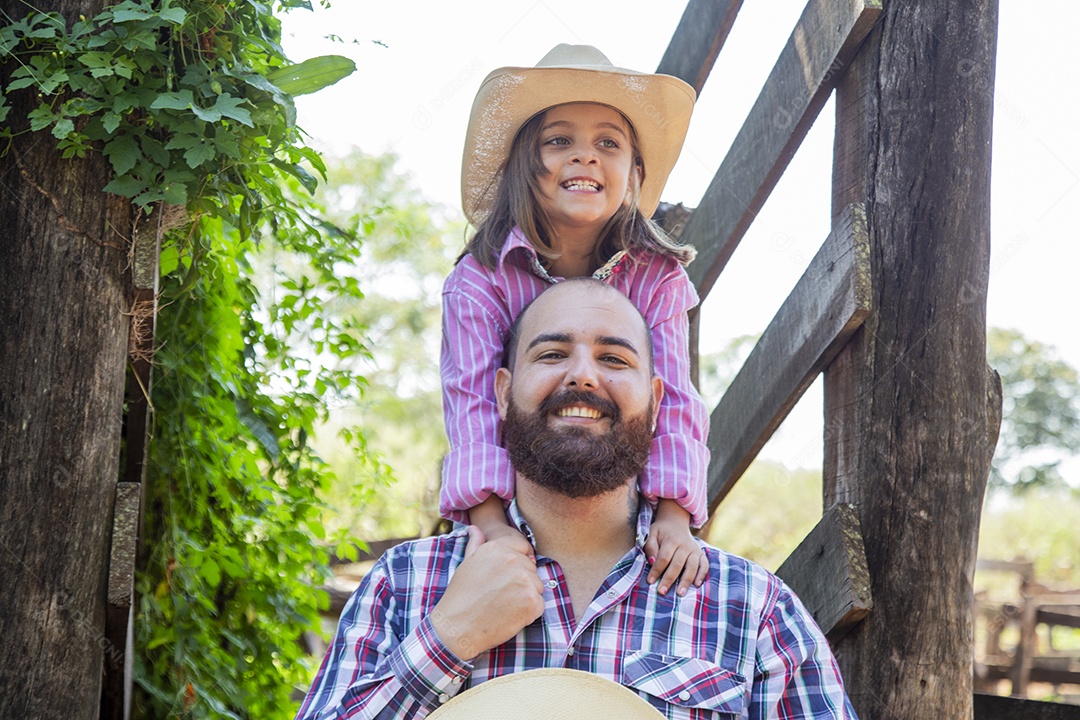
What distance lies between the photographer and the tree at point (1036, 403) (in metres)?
22.5

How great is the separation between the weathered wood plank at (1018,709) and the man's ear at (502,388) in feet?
4.22

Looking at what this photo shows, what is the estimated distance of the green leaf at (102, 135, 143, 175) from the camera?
2.15 meters

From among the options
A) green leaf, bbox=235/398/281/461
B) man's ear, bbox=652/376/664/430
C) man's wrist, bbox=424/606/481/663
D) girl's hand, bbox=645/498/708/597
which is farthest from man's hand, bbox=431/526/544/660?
green leaf, bbox=235/398/281/461

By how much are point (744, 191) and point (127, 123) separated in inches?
59.2

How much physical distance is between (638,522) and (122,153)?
4.23 ft

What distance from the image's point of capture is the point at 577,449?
2229mm

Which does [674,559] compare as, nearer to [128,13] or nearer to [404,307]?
[128,13]

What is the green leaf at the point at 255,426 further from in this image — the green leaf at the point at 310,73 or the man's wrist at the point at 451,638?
the man's wrist at the point at 451,638

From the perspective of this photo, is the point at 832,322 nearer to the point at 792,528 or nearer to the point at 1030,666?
the point at 1030,666

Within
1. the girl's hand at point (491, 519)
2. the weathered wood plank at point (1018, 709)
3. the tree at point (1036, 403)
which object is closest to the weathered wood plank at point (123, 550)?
the girl's hand at point (491, 519)

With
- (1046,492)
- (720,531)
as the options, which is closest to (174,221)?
(720,531)

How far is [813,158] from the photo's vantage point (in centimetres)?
432

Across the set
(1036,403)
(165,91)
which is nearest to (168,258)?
(165,91)

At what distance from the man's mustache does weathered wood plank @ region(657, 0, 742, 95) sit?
1.26 meters
